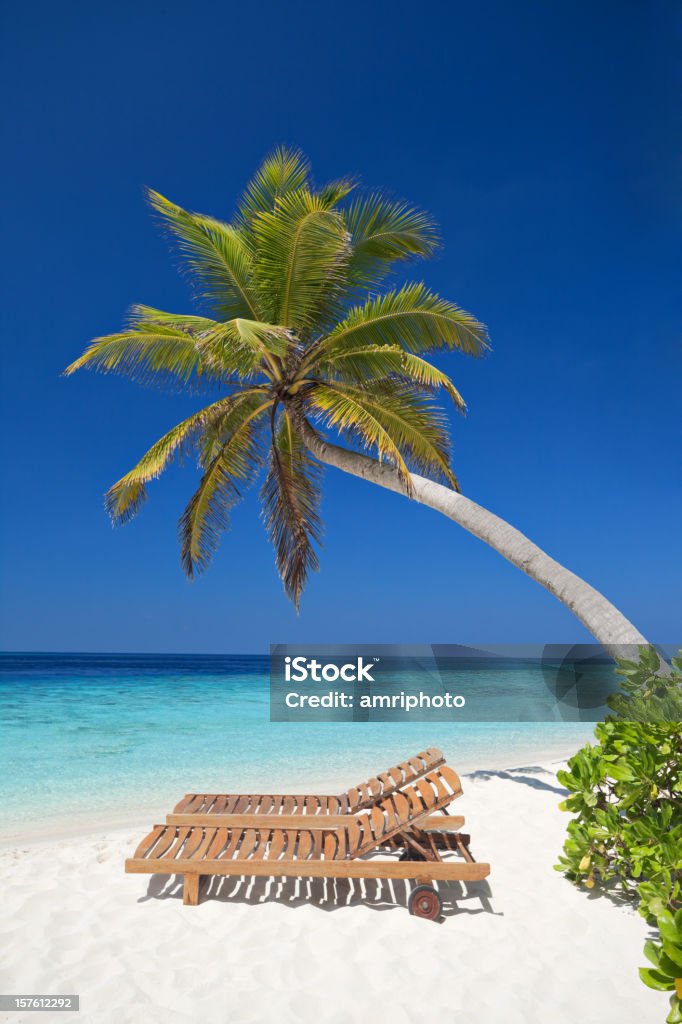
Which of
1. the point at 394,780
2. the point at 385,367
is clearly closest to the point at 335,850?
the point at 394,780

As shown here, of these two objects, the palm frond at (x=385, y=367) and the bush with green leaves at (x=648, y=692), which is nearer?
the bush with green leaves at (x=648, y=692)

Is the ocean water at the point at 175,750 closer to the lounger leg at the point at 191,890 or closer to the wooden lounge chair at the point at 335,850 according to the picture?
the wooden lounge chair at the point at 335,850

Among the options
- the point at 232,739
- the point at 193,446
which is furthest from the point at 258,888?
the point at 232,739

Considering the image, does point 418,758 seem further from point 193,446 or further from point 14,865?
point 193,446

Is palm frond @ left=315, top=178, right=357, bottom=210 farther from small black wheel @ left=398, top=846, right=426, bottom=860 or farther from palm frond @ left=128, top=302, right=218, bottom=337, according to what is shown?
small black wheel @ left=398, top=846, right=426, bottom=860

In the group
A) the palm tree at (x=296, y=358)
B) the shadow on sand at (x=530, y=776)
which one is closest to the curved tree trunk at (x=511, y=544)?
the palm tree at (x=296, y=358)

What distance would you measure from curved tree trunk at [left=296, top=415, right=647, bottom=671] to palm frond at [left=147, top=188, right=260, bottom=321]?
1.89 metres

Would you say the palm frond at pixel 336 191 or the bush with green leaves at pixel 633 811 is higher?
the palm frond at pixel 336 191

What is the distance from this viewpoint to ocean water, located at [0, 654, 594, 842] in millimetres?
9031

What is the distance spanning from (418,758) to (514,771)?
163 inches

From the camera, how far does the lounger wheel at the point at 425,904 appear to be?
4012 mm

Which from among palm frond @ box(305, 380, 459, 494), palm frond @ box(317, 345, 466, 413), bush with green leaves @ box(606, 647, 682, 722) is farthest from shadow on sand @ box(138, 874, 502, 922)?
palm frond @ box(317, 345, 466, 413)

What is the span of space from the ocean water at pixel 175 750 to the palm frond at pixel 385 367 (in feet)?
19.5

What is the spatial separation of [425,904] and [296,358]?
5.88m
